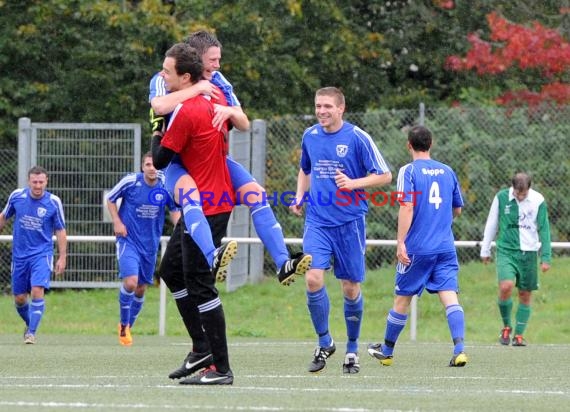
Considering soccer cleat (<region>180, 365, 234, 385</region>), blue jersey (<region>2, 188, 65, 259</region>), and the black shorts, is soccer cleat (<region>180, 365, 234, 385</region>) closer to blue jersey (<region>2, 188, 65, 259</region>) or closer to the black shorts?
the black shorts

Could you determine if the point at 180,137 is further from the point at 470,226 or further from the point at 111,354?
the point at 470,226

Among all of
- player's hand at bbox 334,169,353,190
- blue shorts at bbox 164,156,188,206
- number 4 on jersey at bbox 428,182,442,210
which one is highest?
blue shorts at bbox 164,156,188,206

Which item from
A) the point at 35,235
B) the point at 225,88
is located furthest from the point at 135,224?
the point at 225,88

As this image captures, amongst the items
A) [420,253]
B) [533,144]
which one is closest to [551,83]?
[533,144]

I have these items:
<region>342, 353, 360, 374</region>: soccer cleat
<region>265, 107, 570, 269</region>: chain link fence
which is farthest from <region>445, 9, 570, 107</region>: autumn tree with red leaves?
<region>342, 353, 360, 374</region>: soccer cleat

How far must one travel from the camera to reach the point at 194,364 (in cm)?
934

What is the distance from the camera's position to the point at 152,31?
74.2ft

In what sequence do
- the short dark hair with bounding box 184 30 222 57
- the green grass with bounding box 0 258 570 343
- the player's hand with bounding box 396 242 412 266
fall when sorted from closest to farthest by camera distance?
the short dark hair with bounding box 184 30 222 57, the player's hand with bounding box 396 242 412 266, the green grass with bounding box 0 258 570 343

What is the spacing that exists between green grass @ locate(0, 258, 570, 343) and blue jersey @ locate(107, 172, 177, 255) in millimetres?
2297

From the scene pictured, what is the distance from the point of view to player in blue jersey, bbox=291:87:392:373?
10984mm

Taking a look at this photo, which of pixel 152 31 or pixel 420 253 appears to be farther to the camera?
pixel 152 31

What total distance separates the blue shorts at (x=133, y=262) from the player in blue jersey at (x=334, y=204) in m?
4.71

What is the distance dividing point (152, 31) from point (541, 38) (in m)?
6.15

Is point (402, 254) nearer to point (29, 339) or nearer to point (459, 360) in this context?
point (459, 360)
